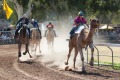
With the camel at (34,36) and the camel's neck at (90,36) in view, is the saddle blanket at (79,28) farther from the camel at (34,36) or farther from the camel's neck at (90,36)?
the camel at (34,36)

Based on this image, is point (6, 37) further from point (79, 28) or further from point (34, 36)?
point (79, 28)

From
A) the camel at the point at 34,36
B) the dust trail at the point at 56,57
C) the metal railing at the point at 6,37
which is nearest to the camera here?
the dust trail at the point at 56,57

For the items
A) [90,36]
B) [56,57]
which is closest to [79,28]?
[90,36]

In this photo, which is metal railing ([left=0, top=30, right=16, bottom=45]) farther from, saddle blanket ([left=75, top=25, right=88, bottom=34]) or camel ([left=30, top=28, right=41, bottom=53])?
saddle blanket ([left=75, top=25, right=88, bottom=34])

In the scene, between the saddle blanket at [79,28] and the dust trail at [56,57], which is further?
the dust trail at [56,57]

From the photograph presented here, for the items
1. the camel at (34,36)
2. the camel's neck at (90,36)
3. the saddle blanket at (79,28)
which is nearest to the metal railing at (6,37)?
the camel at (34,36)

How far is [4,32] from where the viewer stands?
4475 centimetres

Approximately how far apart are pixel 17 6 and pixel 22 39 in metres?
30.5

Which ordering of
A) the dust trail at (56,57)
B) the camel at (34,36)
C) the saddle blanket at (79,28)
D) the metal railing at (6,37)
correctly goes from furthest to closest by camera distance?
the metal railing at (6,37), the camel at (34,36), the dust trail at (56,57), the saddle blanket at (79,28)

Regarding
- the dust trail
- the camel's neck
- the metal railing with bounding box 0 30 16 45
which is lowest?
the dust trail

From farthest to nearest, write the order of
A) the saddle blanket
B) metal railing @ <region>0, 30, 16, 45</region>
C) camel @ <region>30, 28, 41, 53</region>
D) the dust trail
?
metal railing @ <region>0, 30, 16, 45</region> → camel @ <region>30, 28, 41, 53</region> → the dust trail → the saddle blanket

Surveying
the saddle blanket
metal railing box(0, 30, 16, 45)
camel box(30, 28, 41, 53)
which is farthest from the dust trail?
metal railing box(0, 30, 16, 45)

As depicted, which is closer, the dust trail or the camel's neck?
the camel's neck

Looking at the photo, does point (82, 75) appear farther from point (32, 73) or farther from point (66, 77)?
point (32, 73)
